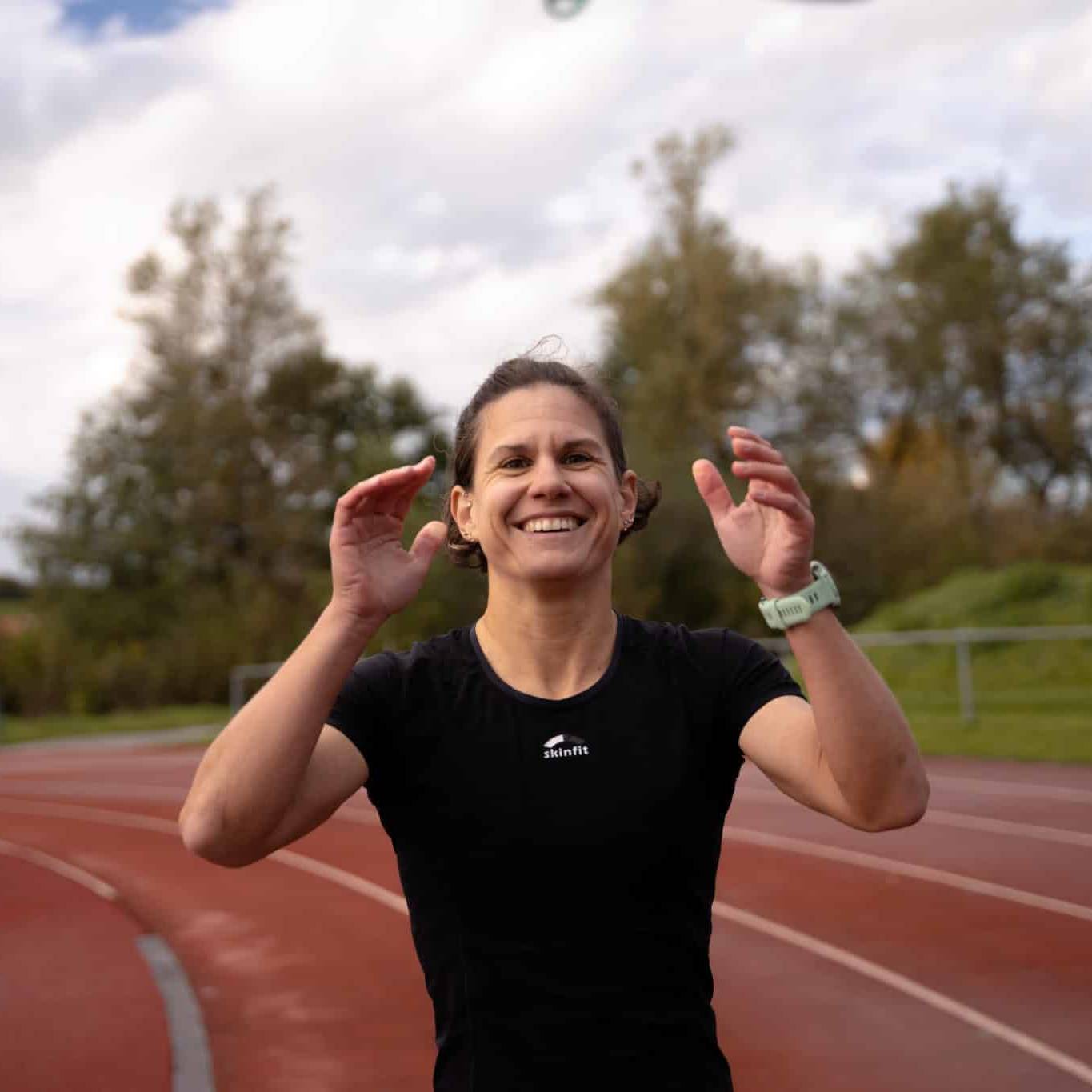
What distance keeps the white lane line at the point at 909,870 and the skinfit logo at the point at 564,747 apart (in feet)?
19.8

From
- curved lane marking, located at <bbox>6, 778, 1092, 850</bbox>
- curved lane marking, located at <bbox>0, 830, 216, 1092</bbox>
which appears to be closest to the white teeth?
curved lane marking, located at <bbox>6, 778, 1092, 850</bbox>

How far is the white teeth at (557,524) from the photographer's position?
2.36 meters

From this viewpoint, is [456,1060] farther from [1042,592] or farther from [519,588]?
[1042,592]

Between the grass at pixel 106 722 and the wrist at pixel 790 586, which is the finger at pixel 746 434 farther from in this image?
the grass at pixel 106 722

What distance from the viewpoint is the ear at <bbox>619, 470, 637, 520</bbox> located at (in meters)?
2.60

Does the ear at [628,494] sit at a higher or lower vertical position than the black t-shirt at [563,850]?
higher

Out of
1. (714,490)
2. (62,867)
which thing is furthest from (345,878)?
(714,490)

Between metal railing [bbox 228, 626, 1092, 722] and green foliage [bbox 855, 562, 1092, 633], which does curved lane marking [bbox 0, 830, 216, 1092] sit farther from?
green foliage [bbox 855, 562, 1092, 633]

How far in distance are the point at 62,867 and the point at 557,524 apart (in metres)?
9.38

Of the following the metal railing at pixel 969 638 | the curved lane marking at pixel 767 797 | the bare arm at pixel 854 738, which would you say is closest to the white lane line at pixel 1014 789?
the curved lane marking at pixel 767 797

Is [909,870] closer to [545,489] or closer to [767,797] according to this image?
[767,797]

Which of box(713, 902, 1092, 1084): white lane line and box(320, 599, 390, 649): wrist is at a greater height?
box(320, 599, 390, 649): wrist

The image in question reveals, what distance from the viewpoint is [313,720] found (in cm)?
215

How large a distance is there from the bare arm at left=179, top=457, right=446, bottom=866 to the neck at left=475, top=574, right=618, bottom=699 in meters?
0.17
